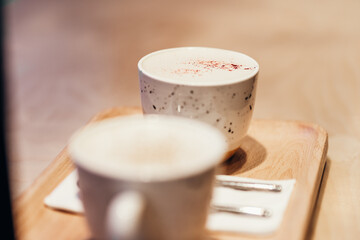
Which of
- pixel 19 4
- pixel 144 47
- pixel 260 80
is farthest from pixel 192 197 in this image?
pixel 19 4

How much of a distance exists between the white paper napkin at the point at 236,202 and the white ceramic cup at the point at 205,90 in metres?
0.07

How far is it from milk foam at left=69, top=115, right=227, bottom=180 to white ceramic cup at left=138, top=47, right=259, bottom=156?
11cm

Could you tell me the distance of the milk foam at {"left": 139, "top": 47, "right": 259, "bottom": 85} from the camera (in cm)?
56

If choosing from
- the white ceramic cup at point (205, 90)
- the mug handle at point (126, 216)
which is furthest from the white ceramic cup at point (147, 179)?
the white ceramic cup at point (205, 90)

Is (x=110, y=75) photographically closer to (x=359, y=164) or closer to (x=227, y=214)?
(x=359, y=164)

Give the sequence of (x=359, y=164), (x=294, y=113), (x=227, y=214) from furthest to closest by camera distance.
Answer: (x=294, y=113)
(x=359, y=164)
(x=227, y=214)

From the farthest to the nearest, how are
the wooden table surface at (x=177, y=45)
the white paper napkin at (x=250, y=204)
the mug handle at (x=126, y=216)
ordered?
the wooden table surface at (x=177, y=45)
the white paper napkin at (x=250, y=204)
the mug handle at (x=126, y=216)

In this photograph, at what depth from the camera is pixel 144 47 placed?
4.94 ft

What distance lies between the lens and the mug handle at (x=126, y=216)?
1.11 ft

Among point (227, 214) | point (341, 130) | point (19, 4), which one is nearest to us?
point (227, 214)

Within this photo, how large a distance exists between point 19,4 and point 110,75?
1002 millimetres

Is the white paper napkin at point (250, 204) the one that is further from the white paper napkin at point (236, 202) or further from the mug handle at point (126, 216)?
the mug handle at point (126, 216)

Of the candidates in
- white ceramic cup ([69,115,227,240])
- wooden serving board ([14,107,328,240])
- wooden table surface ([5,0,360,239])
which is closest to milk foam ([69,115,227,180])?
white ceramic cup ([69,115,227,240])

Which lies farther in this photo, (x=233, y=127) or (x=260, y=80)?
(x=260, y=80)
